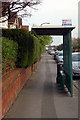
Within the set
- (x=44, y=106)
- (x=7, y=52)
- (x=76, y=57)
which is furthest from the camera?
(x=76, y=57)

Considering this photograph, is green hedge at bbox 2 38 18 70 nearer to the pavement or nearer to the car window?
the pavement

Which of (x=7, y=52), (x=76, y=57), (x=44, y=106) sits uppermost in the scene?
(x=7, y=52)

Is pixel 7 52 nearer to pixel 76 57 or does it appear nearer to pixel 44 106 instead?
pixel 44 106

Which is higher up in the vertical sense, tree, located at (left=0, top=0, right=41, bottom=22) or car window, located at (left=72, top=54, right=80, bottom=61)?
tree, located at (left=0, top=0, right=41, bottom=22)

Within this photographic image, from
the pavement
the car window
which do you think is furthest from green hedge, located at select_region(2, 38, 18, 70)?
the car window

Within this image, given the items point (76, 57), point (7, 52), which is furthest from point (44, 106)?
point (76, 57)

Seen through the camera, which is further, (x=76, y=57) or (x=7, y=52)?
(x=76, y=57)

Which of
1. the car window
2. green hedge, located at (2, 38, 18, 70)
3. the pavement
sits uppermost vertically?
green hedge, located at (2, 38, 18, 70)

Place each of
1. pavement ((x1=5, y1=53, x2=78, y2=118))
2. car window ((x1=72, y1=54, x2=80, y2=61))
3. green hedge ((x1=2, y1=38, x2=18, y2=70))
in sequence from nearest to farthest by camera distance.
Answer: pavement ((x1=5, y1=53, x2=78, y2=118)) < green hedge ((x1=2, y1=38, x2=18, y2=70)) < car window ((x1=72, y1=54, x2=80, y2=61))

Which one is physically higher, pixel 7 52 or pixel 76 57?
pixel 7 52

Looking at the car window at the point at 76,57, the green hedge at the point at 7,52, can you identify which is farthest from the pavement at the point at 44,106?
the car window at the point at 76,57

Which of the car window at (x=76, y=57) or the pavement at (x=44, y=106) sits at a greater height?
the car window at (x=76, y=57)

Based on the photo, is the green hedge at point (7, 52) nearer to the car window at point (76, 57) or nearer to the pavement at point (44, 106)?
the pavement at point (44, 106)

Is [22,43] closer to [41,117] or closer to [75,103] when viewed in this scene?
[75,103]
